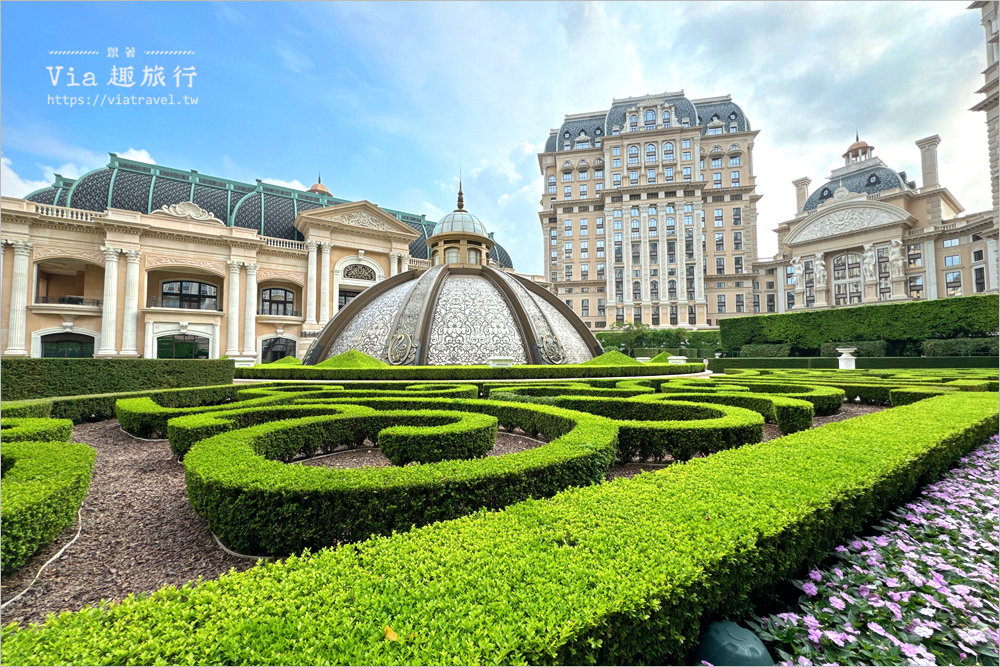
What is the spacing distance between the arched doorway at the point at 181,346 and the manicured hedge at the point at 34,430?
95.1 ft

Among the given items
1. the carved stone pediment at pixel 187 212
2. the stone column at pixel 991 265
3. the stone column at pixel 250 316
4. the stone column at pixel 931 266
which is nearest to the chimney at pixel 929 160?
the stone column at pixel 931 266

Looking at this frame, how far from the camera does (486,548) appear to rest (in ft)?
7.55

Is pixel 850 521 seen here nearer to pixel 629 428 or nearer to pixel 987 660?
pixel 987 660

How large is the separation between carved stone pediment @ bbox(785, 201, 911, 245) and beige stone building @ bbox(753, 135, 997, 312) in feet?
0.31

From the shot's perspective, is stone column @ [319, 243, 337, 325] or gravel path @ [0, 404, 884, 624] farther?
stone column @ [319, 243, 337, 325]

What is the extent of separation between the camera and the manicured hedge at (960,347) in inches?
918

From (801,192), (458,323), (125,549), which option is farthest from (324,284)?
(801,192)

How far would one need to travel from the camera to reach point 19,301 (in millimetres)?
25656

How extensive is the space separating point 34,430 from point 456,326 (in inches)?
541

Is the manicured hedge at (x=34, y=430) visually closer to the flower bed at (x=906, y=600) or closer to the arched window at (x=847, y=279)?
the flower bed at (x=906, y=600)

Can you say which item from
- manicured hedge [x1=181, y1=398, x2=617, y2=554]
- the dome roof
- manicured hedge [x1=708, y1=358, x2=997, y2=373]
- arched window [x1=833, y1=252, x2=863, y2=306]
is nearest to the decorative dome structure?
the dome roof

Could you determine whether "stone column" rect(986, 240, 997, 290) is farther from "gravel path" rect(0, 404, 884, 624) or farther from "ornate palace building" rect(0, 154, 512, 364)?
"gravel path" rect(0, 404, 884, 624)

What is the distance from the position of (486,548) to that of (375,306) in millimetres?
19504

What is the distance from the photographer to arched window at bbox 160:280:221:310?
32625 mm
